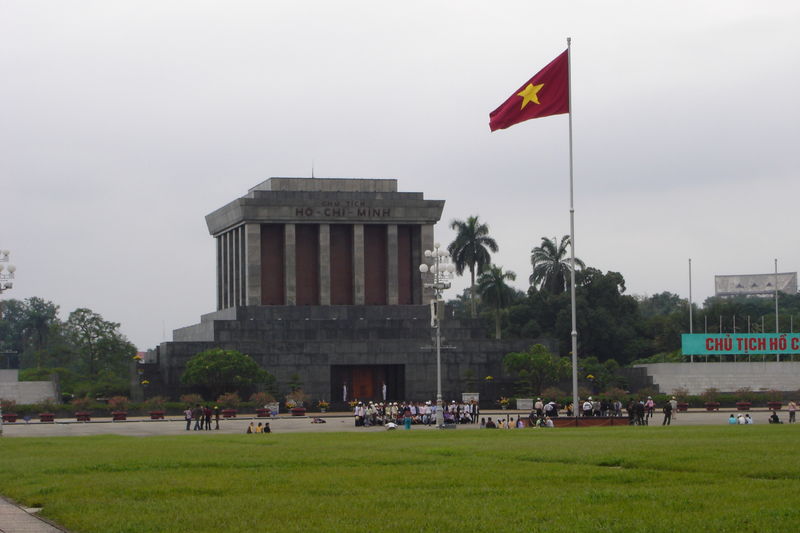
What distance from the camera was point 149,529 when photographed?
19828mm

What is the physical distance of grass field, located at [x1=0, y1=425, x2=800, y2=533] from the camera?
1997cm

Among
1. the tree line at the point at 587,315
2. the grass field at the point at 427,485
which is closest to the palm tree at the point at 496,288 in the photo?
the tree line at the point at 587,315

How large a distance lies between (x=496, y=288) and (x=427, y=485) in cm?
9540

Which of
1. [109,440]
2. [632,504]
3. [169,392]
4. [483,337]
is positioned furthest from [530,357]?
[632,504]

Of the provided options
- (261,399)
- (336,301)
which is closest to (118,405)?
(261,399)

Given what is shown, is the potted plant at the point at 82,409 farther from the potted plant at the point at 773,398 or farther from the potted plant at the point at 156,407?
the potted plant at the point at 773,398

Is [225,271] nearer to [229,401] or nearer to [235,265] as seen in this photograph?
[235,265]

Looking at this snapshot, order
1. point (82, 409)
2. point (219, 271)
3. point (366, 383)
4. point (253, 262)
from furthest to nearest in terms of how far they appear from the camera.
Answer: point (219, 271)
point (253, 262)
point (366, 383)
point (82, 409)

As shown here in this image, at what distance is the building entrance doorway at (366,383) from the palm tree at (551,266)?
38.9 metres

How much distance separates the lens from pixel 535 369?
91.6m

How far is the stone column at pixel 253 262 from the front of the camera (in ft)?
326

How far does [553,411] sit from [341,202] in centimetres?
4156

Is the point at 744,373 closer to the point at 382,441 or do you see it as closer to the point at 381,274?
the point at 381,274

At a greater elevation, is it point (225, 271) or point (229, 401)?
point (225, 271)
